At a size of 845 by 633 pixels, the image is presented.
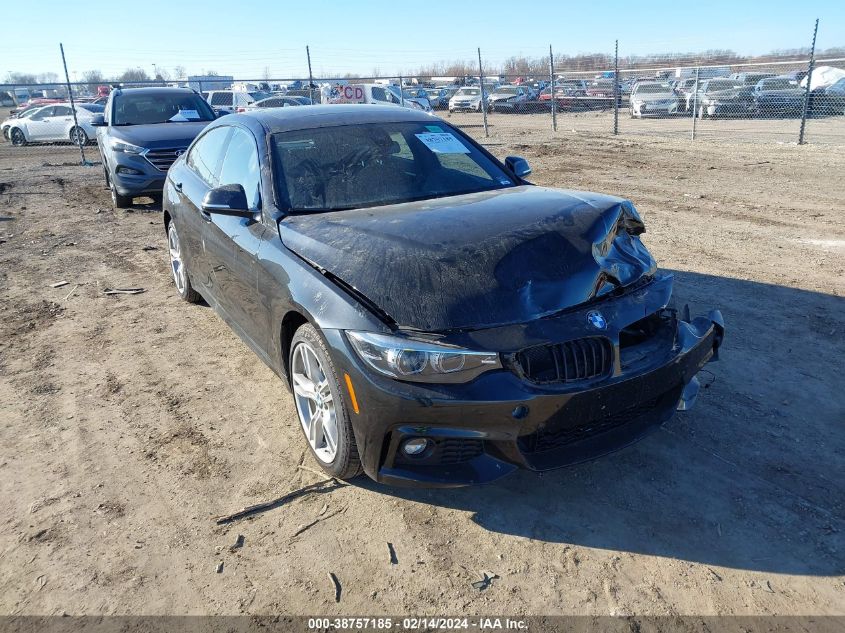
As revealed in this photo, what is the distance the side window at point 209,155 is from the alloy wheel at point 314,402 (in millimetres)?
1890

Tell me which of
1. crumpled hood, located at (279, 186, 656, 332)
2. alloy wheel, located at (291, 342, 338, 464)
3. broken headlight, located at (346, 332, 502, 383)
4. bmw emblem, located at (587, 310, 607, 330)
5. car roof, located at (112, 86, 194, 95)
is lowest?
alloy wheel, located at (291, 342, 338, 464)

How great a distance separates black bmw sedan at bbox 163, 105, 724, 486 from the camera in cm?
264

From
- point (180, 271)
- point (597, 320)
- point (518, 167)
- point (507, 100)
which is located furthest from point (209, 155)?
point (507, 100)

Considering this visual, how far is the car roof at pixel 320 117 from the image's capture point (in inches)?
168

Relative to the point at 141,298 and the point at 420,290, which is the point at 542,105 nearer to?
the point at 141,298

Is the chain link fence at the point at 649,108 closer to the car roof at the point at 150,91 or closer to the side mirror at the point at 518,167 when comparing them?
the car roof at the point at 150,91

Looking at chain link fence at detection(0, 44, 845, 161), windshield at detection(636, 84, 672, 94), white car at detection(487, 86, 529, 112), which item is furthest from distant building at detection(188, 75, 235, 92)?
windshield at detection(636, 84, 672, 94)

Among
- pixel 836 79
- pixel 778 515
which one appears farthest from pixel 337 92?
pixel 778 515

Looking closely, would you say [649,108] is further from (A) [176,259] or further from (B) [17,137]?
(B) [17,137]

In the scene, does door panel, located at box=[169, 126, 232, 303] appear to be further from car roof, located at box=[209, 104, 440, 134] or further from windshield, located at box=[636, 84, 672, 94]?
windshield, located at box=[636, 84, 672, 94]

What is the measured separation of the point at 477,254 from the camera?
3.00m

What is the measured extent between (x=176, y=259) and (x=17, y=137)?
2230cm

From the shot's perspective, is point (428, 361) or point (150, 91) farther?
point (150, 91)

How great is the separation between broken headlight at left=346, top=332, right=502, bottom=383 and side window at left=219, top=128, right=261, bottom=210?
1560 millimetres
